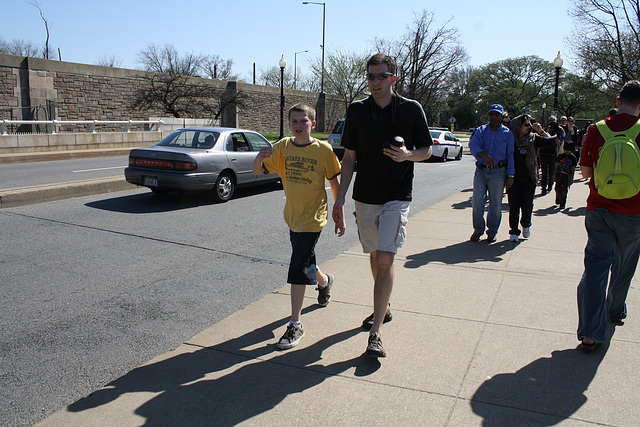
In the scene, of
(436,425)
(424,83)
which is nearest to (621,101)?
(436,425)

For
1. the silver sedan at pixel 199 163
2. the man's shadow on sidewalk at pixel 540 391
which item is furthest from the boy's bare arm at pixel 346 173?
the silver sedan at pixel 199 163

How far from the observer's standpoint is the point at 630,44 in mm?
26391

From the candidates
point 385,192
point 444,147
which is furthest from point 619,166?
point 444,147

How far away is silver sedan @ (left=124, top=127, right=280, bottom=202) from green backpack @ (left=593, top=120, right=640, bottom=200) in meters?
7.59

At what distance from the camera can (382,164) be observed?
3.66 m

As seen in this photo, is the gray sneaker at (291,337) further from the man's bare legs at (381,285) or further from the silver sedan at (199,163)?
the silver sedan at (199,163)

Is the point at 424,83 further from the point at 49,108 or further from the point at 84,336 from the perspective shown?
the point at 84,336

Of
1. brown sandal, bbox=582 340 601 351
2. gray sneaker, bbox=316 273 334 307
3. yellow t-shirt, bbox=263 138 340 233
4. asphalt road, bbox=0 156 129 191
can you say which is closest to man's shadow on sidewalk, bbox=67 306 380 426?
gray sneaker, bbox=316 273 334 307

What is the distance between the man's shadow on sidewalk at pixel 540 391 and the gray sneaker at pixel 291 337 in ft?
4.26

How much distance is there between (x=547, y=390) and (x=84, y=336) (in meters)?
3.32

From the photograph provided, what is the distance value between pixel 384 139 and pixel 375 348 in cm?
144

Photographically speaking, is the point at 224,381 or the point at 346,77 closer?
the point at 224,381

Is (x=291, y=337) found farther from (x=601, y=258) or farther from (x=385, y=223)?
(x=601, y=258)

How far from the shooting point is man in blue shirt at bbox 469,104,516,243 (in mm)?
6973
